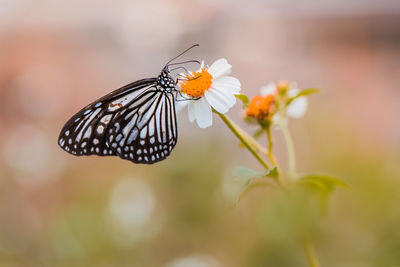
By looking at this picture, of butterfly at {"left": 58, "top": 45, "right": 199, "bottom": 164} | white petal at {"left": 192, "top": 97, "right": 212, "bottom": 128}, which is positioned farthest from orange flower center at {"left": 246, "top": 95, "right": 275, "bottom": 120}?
butterfly at {"left": 58, "top": 45, "right": 199, "bottom": 164}

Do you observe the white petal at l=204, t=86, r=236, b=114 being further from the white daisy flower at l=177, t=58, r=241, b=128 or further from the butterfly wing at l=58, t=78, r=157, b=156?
the butterfly wing at l=58, t=78, r=157, b=156

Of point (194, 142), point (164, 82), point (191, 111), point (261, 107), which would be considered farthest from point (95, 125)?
point (194, 142)

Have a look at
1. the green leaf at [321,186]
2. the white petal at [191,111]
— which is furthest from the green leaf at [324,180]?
the white petal at [191,111]

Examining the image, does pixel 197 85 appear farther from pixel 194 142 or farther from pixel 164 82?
pixel 194 142

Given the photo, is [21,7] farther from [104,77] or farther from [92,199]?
[92,199]

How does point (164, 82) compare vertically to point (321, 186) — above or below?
above

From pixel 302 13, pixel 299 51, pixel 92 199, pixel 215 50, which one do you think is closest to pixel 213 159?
pixel 92 199

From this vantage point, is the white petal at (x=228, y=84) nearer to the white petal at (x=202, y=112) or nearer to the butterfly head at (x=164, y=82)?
the white petal at (x=202, y=112)
